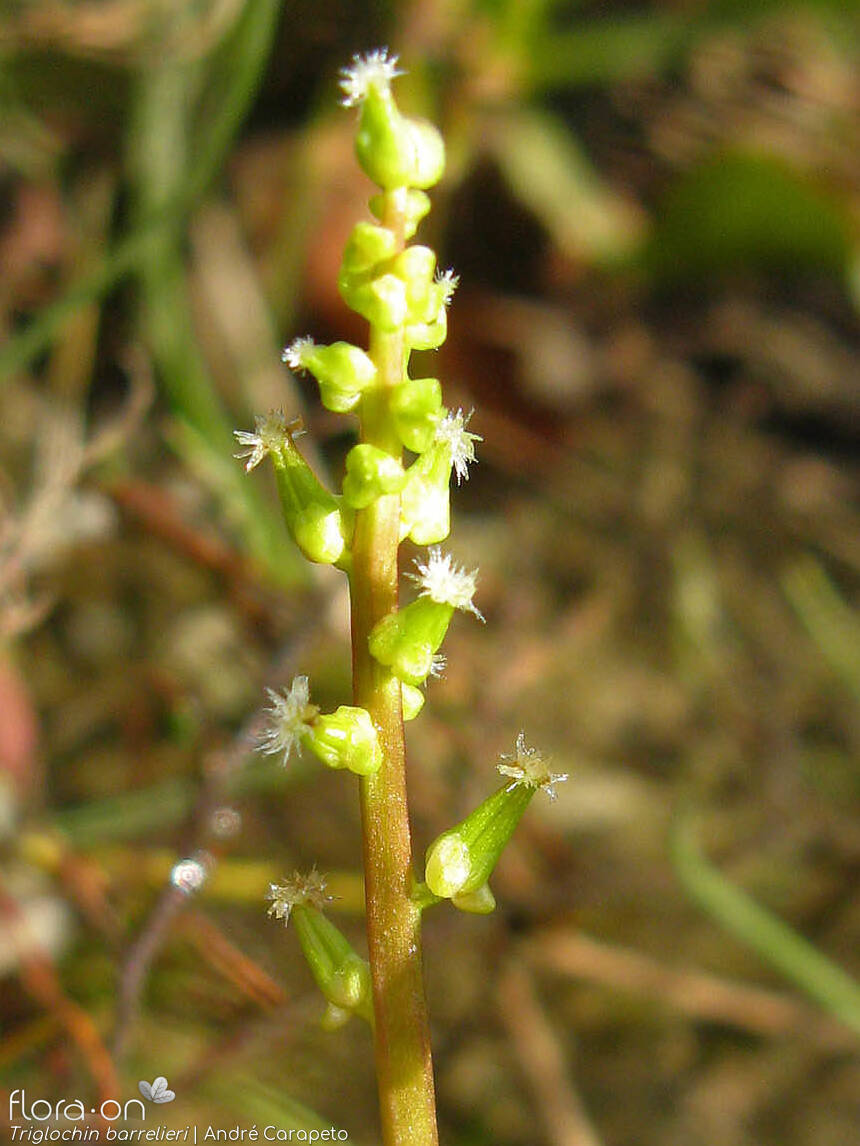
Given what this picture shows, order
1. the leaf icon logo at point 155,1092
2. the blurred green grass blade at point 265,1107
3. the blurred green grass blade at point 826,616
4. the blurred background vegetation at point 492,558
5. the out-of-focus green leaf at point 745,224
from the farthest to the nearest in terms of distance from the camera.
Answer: the out-of-focus green leaf at point 745,224 → the blurred green grass blade at point 826,616 → the blurred background vegetation at point 492,558 → the blurred green grass blade at point 265,1107 → the leaf icon logo at point 155,1092

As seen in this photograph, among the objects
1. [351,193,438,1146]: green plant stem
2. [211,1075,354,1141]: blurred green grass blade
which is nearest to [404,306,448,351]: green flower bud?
[351,193,438,1146]: green plant stem

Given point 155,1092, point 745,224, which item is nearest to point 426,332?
point 155,1092

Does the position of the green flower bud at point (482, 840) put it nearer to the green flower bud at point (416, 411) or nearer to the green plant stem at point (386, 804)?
the green plant stem at point (386, 804)

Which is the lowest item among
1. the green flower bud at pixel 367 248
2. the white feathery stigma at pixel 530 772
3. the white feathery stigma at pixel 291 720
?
the white feathery stigma at pixel 530 772

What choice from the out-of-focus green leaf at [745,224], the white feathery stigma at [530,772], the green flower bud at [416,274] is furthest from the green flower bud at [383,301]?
the out-of-focus green leaf at [745,224]

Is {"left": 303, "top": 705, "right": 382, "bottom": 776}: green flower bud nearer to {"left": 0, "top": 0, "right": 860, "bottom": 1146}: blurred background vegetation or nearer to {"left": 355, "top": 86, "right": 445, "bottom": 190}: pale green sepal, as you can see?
{"left": 355, "top": 86, "right": 445, "bottom": 190}: pale green sepal

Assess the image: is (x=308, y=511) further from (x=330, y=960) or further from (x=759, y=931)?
(x=759, y=931)
